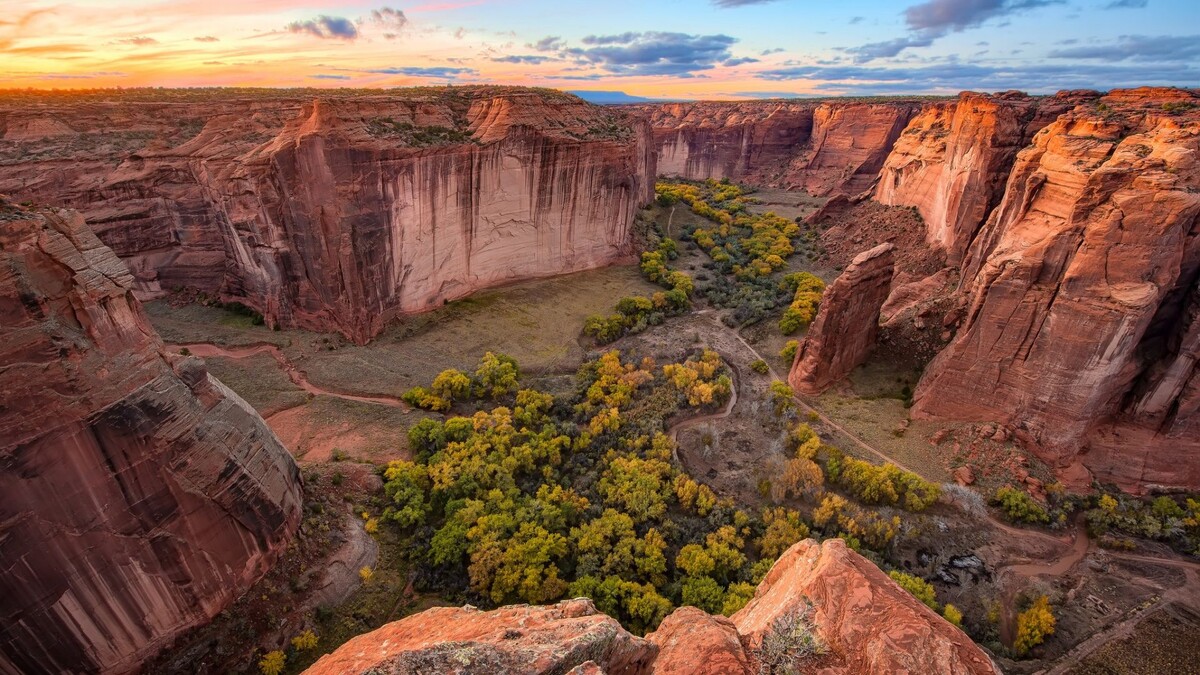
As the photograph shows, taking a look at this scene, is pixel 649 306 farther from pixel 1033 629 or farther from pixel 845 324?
pixel 1033 629

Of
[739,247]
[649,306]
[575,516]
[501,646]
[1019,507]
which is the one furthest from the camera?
[739,247]

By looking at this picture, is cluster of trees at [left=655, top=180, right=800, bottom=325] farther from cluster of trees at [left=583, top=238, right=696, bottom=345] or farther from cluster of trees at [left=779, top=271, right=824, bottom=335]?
cluster of trees at [left=583, top=238, right=696, bottom=345]

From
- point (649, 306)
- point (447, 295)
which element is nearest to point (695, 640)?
point (649, 306)

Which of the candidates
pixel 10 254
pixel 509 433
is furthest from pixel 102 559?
pixel 509 433

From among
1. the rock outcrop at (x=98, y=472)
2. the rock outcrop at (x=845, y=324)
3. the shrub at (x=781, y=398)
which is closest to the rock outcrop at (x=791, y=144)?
the rock outcrop at (x=845, y=324)

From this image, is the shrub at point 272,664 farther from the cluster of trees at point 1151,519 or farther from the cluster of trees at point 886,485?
the cluster of trees at point 1151,519
